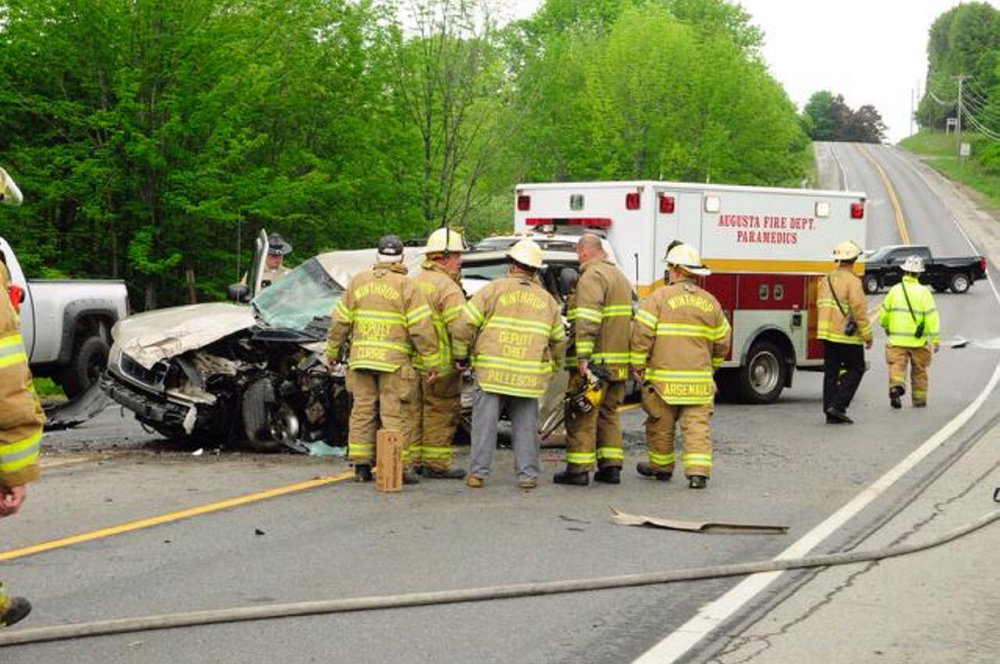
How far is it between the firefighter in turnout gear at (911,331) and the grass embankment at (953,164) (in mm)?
71876

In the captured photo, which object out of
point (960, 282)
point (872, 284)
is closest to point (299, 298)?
point (872, 284)

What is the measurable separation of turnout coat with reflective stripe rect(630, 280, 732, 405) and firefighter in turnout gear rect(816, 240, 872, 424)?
4796 mm

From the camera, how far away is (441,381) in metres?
10.3

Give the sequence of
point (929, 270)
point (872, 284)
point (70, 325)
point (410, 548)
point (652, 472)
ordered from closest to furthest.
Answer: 1. point (410, 548)
2. point (652, 472)
3. point (70, 325)
4. point (929, 270)
5. point (872, 284)

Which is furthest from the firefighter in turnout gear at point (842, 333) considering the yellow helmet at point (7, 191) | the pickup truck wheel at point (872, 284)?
the pickup truck wheel at point (872, 284)

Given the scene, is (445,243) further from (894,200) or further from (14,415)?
(894,200)

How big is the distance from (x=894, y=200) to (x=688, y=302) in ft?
271

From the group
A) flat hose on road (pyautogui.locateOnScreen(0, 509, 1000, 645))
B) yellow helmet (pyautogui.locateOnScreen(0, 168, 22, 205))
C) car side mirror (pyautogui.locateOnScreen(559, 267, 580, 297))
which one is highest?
yellow helmet (pyautogui.locateOnScreen(0, 168, 22, 205))

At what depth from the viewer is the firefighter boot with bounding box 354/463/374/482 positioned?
9.94 metres

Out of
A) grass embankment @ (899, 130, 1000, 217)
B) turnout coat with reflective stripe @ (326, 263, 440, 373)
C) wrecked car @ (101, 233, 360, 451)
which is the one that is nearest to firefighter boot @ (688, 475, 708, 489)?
turnout coat with reflective stripe @ (326, 263, 440, 373)

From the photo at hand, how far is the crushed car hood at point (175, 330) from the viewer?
1091 cm

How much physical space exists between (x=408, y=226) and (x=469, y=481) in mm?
20793

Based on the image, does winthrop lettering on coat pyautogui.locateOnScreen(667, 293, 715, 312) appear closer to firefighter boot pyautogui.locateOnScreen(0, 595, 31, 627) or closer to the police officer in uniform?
the police officer in uniform

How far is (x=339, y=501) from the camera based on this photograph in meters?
9.15
